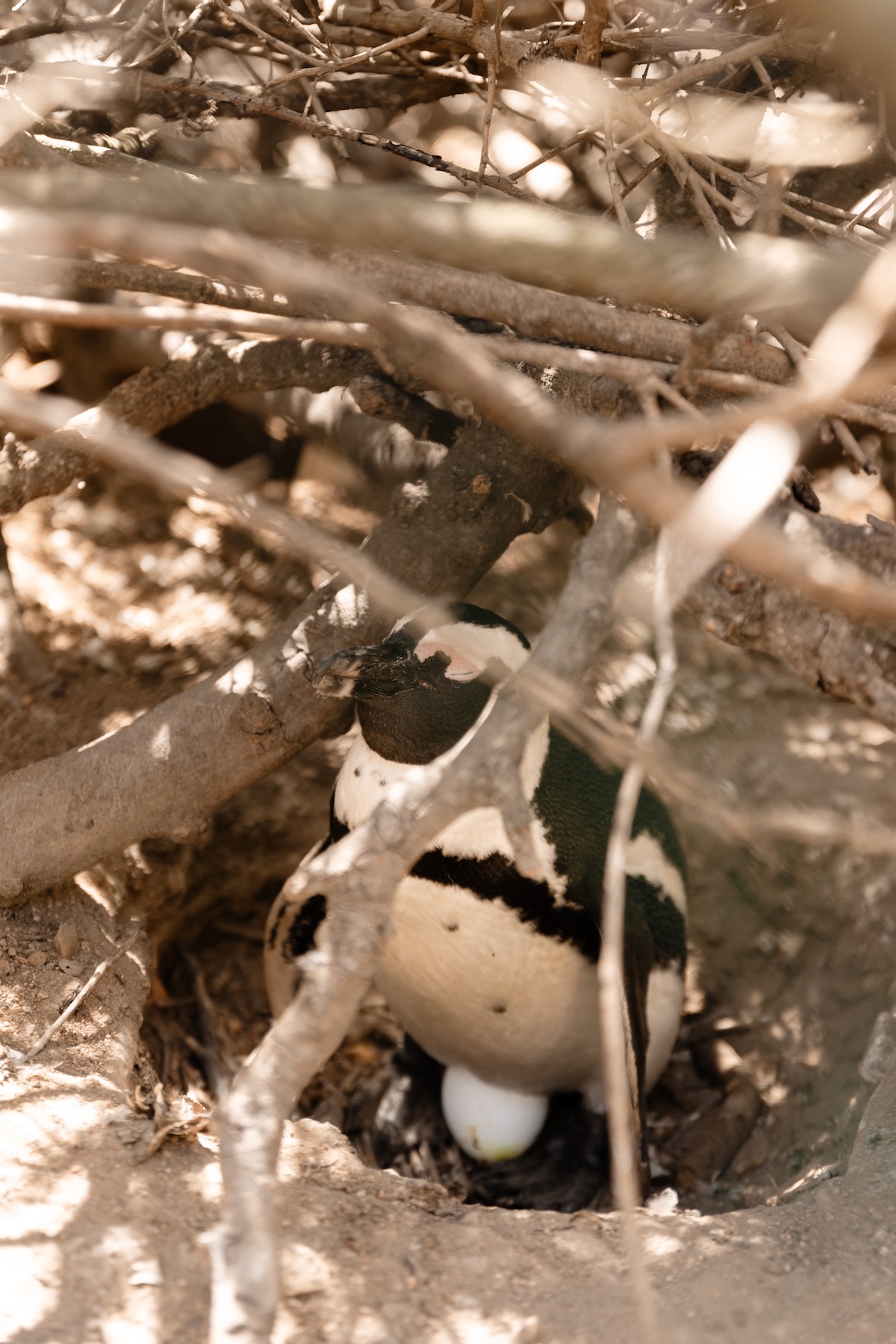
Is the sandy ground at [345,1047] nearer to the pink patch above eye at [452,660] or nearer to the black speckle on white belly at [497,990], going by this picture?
the black speckle on white belly at [497,990]

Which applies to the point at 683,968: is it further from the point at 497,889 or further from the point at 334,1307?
the point at 334,1307

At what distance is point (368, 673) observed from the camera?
1912 mm

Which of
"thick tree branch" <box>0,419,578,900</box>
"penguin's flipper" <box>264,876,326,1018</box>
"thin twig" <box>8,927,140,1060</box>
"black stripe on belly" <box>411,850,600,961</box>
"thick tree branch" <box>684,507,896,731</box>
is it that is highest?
"thick tree branch" <box>684,507,896,731</box>

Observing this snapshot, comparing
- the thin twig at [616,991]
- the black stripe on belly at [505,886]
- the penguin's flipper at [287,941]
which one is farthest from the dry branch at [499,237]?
the penguin's flipper at [287,941]

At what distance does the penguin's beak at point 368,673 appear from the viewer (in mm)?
1887

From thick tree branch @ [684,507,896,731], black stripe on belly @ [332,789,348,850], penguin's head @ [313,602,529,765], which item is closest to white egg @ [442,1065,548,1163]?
black stripe on belly @ [332,789,348,850]

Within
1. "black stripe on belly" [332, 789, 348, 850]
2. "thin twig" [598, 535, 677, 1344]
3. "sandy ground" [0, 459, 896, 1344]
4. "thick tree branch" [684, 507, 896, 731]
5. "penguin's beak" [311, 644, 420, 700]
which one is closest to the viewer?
"thin twig" [598, 535, 677, 1344]

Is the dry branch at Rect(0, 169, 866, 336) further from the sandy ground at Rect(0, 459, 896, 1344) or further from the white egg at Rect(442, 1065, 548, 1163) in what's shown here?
the white egg at Rect(442, 1065, 548, 1163)

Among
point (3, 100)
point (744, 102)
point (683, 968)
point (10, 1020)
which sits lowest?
point (683, 968)

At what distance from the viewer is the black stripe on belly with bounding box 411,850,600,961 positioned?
206cm

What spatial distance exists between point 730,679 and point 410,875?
139cm

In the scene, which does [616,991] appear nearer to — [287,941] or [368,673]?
[368,673]

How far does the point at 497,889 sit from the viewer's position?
2.07 meters

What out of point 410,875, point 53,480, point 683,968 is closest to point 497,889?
point 410,875
